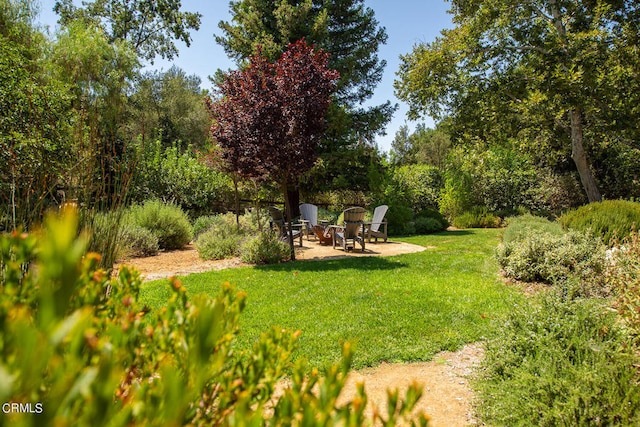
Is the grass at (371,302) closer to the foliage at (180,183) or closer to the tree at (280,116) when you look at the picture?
the tree at (280,116)

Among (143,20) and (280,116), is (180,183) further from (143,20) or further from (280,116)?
(143,20)

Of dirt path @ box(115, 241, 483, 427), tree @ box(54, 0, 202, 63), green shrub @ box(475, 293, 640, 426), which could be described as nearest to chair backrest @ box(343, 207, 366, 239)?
dirt path @ box(115, 241, 483, 427)

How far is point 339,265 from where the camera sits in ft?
23.7

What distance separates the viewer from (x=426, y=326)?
3.90m

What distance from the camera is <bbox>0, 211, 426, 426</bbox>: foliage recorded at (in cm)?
37

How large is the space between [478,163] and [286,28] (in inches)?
364

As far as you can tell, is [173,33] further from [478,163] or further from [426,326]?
[426,326]

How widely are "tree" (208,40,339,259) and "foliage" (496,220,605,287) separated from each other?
14.0 ft

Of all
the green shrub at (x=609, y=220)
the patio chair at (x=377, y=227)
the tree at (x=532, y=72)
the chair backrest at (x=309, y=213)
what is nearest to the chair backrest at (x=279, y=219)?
the patio chair at (x=377, y=227)

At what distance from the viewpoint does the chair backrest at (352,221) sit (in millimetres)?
9172

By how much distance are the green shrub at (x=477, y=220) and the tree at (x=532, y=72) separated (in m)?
3.11

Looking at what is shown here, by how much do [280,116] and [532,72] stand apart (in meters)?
9.35

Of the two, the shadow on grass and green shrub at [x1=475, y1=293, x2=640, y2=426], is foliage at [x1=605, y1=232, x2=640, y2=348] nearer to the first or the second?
green shrub at [x1=475, y1=293, x2=640, y2=426]

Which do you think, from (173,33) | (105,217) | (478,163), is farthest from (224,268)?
(173,33)
